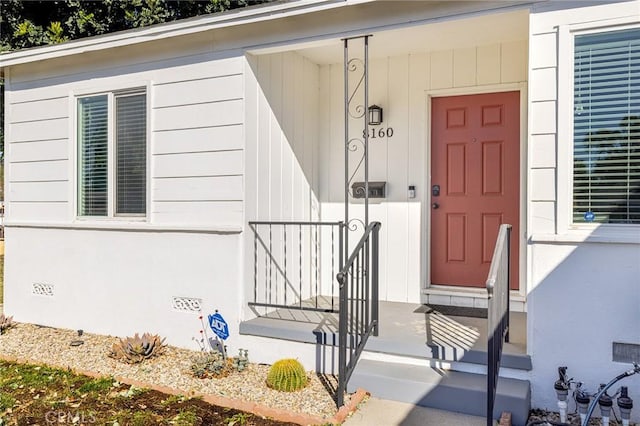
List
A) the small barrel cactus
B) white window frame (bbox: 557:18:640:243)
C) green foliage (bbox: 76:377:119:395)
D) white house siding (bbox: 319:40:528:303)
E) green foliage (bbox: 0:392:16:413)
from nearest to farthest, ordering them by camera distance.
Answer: white window frame (bbox: 557:18:640:243)
green foliage (bbox: 0:392:16:413)
the small barrel cactus
green foliage (bbox: 76:377:119:395)
white house siding (bbox: 319:40:528:303)

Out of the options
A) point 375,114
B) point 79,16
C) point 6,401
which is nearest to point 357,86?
point 375,114

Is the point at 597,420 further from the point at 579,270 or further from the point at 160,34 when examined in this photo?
the point at 160,34

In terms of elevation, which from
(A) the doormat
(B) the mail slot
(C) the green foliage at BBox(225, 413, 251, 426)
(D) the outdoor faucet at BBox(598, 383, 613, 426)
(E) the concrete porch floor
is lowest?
(C) the green foliage at BBox(225, 413, 251, 426)

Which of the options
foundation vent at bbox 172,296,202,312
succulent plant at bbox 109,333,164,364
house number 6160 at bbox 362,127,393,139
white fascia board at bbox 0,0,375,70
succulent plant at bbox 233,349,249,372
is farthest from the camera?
house number 6160 at bbox 362,127,393,139

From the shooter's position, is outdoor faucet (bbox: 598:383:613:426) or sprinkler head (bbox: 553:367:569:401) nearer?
outdoor faucet (bbox: 598:383:613:426)

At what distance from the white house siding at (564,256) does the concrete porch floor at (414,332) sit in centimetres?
26

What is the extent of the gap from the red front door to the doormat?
0.25m

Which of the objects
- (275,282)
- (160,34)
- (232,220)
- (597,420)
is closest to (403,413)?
(597,420)

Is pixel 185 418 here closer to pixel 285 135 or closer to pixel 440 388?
pixel 440 388

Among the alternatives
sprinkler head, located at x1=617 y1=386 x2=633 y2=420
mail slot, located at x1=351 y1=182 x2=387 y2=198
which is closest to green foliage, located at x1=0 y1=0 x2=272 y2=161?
mail slot, located at x1=351 y1=182 x2=387 y2=198

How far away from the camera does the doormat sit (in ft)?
13.7

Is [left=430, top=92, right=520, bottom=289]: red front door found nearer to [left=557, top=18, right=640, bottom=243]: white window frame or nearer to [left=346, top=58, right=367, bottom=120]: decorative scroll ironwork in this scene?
[left=346, top=58, right=367, bottom=120]: decorative scroll ironwork

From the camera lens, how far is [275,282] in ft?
14.4

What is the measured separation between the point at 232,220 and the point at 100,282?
1640 mm
